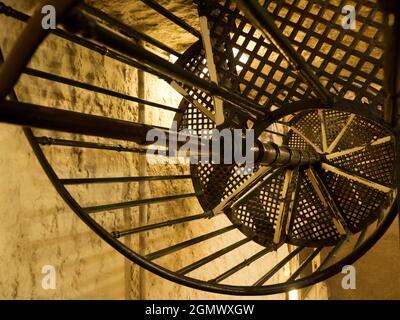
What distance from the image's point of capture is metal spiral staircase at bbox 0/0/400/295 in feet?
1.80

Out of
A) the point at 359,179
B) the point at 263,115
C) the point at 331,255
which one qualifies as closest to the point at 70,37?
the point at 263,115

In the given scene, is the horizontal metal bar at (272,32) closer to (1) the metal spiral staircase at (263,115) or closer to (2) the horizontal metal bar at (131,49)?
(1) the metal spiral staircase at (263,115)

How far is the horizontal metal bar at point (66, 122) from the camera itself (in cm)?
50

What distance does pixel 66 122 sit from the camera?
57 centimetres

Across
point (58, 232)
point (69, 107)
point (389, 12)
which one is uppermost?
point (69, 107)

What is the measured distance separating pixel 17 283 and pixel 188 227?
1.00 m

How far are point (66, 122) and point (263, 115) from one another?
2.65ft

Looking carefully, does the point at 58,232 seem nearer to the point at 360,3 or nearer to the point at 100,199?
the point at 100,199

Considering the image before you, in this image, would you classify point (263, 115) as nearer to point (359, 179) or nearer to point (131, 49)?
point (359, 179)

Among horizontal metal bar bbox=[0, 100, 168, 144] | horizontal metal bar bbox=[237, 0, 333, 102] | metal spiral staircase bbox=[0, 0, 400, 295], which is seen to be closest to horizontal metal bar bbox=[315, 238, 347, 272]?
metal spiral staircase bbox=[0, 0, 400, 295]

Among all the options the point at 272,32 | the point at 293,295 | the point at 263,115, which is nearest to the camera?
the point at 272,32

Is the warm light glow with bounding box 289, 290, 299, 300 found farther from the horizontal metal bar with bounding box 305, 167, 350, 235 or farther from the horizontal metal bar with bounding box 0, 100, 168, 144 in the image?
the horizontal metal bar with bounding box 0, 100, 168, 144
